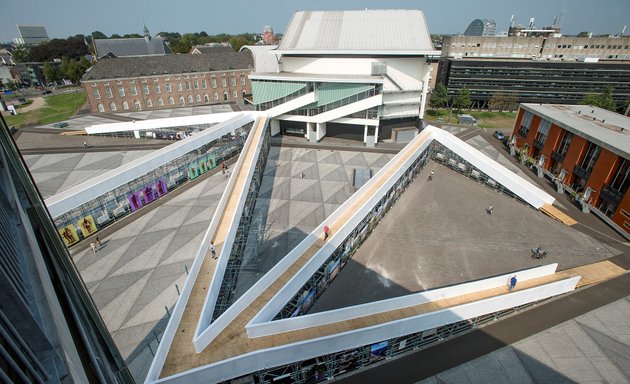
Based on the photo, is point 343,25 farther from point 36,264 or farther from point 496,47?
point 496,47

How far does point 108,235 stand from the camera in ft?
75.5

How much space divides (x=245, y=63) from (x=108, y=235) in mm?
52063

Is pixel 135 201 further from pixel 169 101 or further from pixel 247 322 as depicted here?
pixel 169 101

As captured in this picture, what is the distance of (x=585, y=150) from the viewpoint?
2933cm

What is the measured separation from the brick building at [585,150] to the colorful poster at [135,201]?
38.9m

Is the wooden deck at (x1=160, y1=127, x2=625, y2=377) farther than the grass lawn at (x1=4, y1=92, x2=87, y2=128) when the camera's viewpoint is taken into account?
No

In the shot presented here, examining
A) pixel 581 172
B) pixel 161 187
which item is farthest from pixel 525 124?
pixel 161 187

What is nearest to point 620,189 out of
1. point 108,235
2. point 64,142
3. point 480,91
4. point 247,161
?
point 247,161

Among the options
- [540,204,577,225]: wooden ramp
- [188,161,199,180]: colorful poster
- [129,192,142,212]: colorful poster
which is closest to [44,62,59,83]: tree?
[188,161,199,180]: colorful poster

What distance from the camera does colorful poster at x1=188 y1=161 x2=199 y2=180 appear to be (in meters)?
30.5

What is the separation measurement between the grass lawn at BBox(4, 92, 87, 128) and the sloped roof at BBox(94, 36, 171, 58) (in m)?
13.5

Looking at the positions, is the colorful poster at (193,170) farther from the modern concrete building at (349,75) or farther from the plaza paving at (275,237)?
the modern concrete building at (349,75)

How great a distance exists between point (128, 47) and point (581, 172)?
95.7 m

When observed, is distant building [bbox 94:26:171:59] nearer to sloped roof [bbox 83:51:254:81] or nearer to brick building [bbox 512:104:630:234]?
sloped roof [bbox 83:51:254:81]
